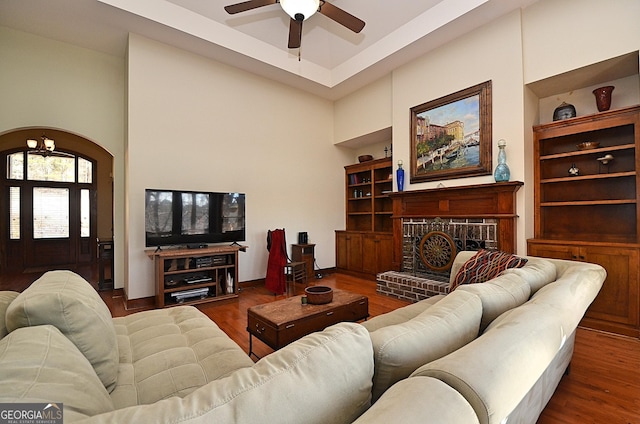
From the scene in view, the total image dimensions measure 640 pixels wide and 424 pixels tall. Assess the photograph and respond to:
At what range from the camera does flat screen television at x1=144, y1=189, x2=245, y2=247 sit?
149 inches

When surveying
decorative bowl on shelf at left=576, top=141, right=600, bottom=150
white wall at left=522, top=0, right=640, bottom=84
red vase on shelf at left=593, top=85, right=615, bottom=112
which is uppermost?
white wall at left=522, top=0, right=640, bottom=84

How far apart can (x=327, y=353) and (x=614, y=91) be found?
178 inches

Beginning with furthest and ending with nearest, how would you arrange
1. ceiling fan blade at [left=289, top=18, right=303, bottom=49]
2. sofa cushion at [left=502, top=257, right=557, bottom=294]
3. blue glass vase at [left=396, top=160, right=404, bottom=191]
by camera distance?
blue glass vase at [left=396, top=160, right=404, bottom=191] < ceiling fan blade at [left=289, top=18, right=303, bottom=49] < sofa cushion at [left=502, top=257, right=557, bottom=294]

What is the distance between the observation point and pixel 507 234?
3.50 meters

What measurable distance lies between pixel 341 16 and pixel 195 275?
3.76 meters

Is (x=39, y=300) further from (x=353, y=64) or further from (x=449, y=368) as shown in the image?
(x=353, y=64)

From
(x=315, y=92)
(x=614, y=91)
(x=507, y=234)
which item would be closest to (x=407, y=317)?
(x=507, y=234)

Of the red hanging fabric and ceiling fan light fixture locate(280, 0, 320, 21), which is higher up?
ceiling fan light fixture locate(280, 0, 320, 21)

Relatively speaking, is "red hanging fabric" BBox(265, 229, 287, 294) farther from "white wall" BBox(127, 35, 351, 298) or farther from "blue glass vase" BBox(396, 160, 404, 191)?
"blue glass vase" BBox(396, 160, 404, 191)

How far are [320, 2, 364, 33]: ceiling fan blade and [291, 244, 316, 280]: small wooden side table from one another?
337 cm

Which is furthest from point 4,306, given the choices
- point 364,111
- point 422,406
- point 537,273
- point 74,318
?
point 364,111

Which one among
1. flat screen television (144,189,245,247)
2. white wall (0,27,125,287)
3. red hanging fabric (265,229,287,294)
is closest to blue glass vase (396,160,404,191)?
red hanging fabric (265,229,287,294)

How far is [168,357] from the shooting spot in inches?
58.5

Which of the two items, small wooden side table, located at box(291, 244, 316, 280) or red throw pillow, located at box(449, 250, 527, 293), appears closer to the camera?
red throw pillow, located at box(449, 250, 527, 293)
